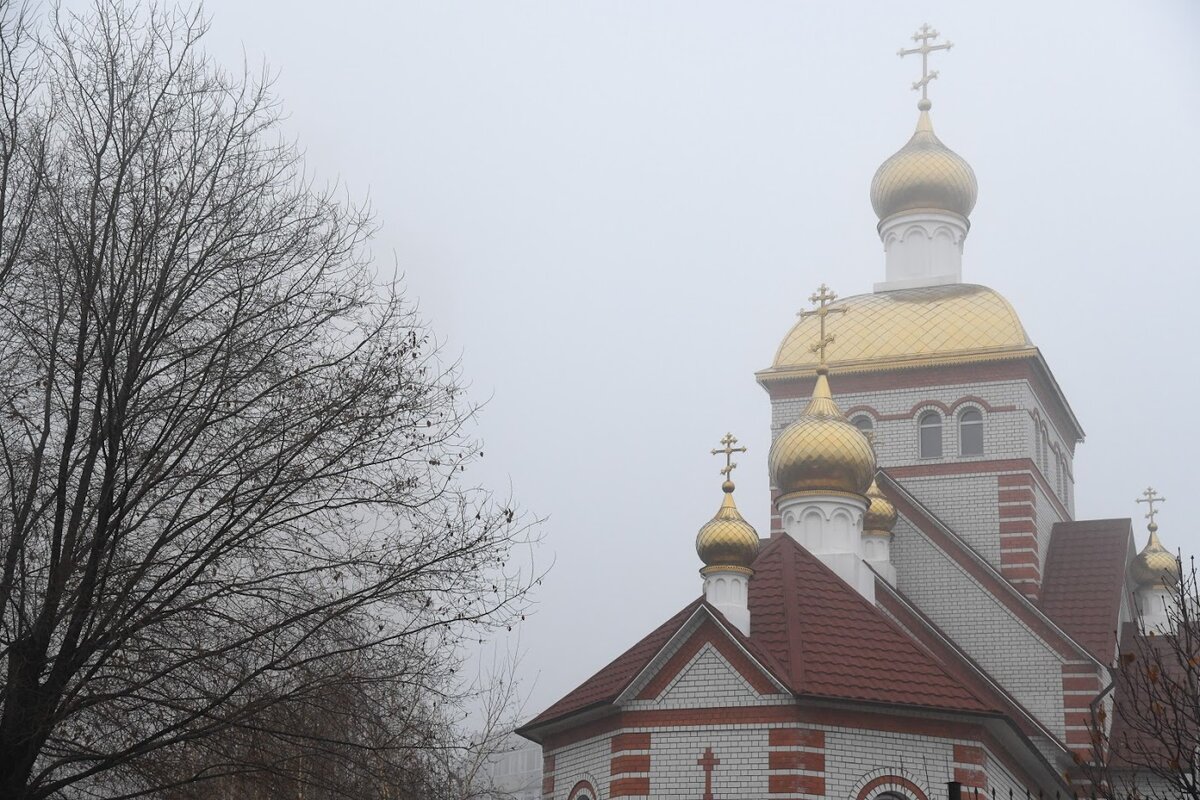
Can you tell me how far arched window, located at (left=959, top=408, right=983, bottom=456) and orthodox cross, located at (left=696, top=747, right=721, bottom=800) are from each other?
9.58 meters

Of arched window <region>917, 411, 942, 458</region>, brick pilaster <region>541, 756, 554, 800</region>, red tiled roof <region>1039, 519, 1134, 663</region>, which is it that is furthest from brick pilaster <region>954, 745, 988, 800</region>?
arched window <region>917, 411, 942, 458</region>

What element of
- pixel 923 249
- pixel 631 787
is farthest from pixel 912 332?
pixel 631 787

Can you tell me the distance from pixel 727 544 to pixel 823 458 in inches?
123

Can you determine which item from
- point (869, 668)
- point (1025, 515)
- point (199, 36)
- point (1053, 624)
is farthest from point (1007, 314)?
point (199, 36)

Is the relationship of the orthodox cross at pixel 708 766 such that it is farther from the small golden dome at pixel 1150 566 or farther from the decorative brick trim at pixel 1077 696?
the small golden dome at pixel 1150 566

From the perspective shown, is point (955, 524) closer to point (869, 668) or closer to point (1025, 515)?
point (1025, 515)

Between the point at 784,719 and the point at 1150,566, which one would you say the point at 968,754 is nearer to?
the point at 784,719

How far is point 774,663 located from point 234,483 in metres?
8.08

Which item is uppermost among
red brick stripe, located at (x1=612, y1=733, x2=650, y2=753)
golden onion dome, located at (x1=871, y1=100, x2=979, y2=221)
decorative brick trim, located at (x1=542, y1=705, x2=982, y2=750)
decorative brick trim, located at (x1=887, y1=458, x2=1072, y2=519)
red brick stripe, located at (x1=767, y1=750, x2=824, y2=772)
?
golden onion dome, located at (x1=871, y1=100, x2=979, y2=221)

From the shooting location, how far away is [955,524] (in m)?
23.8

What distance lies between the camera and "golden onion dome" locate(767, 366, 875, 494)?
67.1ft

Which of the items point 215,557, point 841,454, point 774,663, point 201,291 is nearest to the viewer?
point 215,557

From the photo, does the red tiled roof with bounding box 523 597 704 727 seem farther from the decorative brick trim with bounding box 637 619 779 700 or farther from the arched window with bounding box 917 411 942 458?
the arched window with bounding box 917 411 942 458

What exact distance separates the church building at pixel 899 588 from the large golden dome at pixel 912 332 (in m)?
0.04
